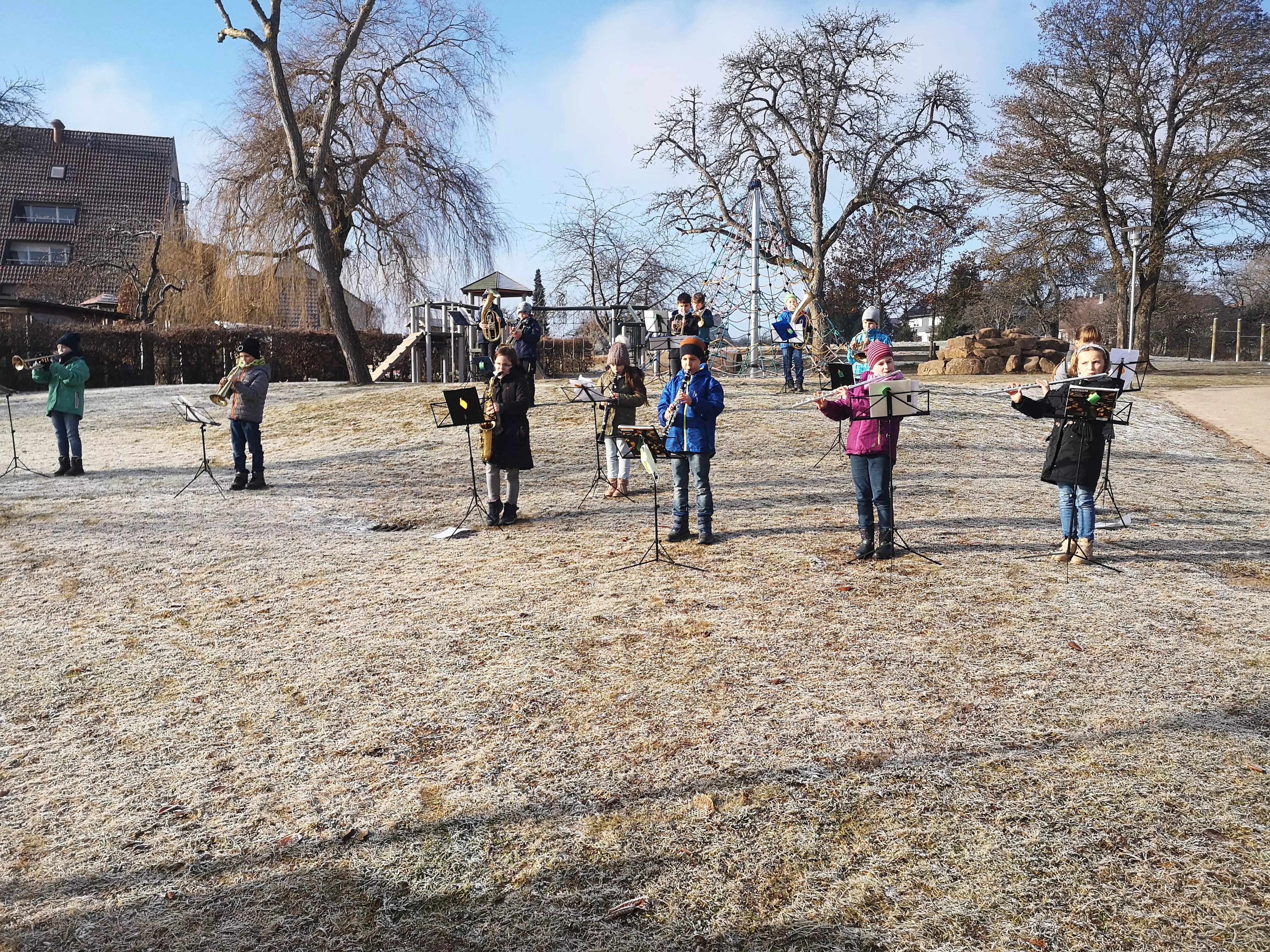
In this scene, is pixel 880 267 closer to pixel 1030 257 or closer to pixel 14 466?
pixel 1030 257

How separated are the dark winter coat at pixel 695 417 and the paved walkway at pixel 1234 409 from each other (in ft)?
32.0

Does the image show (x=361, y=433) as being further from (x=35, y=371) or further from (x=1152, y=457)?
(x=1152, y=457)

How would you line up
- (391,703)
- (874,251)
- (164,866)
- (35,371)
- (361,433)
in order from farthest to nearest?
1. (874,251)
2. (361,433)
3. (35,371)
4. (391,703)
5. (164,866)

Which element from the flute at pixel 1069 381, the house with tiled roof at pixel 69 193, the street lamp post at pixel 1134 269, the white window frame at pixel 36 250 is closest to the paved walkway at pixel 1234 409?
the street lamp post at pixel 1134 269

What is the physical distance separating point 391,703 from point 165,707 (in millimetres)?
1177

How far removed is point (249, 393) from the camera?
1119 cm

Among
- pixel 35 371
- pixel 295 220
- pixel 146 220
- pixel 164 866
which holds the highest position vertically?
pixel 146 220

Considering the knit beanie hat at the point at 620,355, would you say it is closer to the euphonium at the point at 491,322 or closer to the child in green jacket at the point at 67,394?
the euphonium at the point at 491,322

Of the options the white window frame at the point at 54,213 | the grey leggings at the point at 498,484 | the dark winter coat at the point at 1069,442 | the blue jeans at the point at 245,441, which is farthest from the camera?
the white window frame at the point at 54,213

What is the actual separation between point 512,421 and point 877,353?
3393 mm

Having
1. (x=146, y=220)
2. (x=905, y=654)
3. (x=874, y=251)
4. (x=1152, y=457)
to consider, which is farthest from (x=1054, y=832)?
(x=146, y=220)

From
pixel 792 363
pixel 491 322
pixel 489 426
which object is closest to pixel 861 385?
pixel 489 426

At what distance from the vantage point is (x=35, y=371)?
12352 millimetres

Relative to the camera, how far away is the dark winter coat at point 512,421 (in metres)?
8.92
